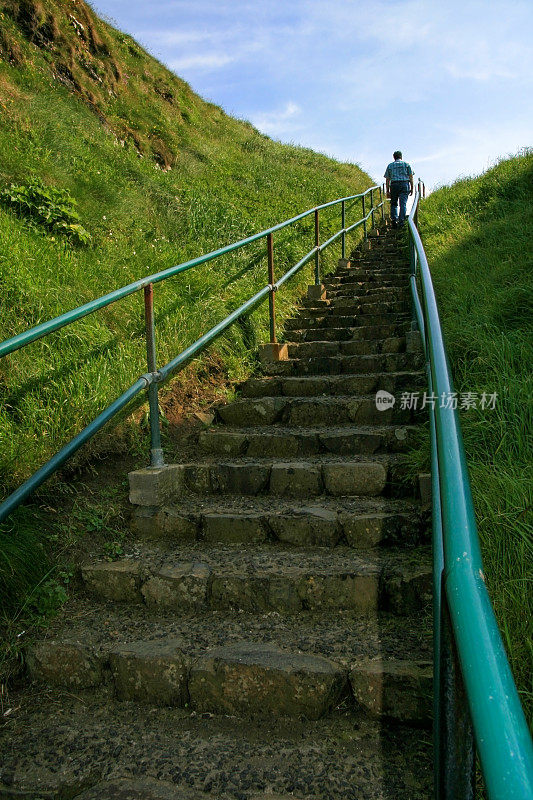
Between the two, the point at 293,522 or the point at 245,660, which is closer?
the point at 245,660

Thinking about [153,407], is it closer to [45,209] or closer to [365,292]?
[45,209]

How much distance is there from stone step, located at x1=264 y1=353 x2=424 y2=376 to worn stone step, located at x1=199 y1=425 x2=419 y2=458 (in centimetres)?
83

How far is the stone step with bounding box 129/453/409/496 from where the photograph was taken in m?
2.71

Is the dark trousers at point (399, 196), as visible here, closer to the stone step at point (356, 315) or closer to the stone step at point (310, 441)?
the stone step at point (356, 315)

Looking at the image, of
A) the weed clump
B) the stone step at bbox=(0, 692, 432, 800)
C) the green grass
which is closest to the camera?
the stone step at bbox=(0, 692, 432, 800)

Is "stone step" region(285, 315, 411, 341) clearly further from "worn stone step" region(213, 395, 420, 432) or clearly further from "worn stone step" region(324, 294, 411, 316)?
"worn stone step" region(213, 395, 420, 432)

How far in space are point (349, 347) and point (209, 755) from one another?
10.8ft

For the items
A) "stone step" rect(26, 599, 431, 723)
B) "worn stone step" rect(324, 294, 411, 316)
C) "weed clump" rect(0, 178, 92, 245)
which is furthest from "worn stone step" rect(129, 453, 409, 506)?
"weed clump" rect(0, 178, 92, 245)

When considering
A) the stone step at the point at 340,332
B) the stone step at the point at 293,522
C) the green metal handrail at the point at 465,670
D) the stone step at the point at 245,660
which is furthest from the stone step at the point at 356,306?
the green metal handrail at the point at 465,670

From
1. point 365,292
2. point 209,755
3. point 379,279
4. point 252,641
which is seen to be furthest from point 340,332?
point 209,755

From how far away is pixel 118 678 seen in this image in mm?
1951

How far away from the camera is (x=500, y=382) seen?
2.84m

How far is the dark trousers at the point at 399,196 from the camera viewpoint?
10117 millimetres

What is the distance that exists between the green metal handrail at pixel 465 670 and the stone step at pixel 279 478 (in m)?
1.27
